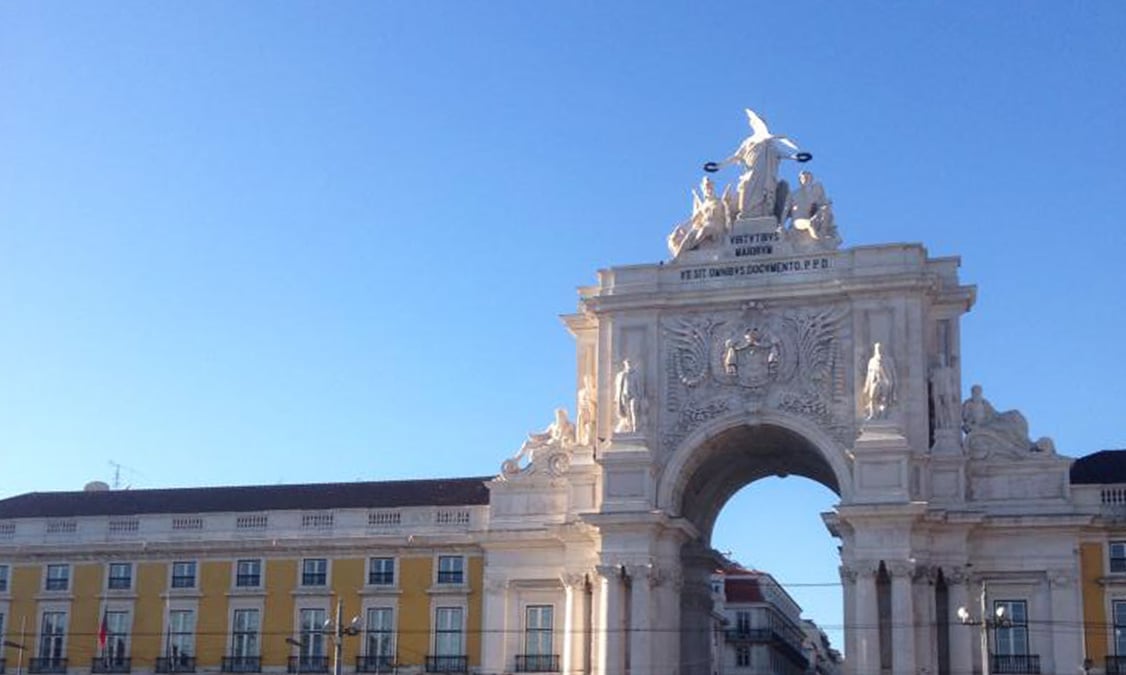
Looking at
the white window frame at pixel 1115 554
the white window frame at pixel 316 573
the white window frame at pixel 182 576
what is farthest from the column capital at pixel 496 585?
the white window frame at pixel 1115 554

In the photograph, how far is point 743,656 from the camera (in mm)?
98312

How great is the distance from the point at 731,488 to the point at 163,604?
2100 cm

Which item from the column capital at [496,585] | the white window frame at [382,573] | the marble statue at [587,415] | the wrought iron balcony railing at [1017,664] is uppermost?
the marble statue at [587,415]

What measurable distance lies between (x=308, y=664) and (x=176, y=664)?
514 centimetres

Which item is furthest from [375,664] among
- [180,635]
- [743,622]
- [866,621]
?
[743,622]

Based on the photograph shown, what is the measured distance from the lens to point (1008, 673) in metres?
52.8

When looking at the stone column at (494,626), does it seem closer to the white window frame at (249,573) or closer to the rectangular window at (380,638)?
the rectangular window at (380,638)

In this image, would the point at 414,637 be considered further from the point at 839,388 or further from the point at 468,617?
the point at 839,388

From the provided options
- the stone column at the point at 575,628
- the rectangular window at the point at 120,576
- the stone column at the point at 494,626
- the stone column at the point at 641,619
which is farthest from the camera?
the rectangular window at the point at 120,576

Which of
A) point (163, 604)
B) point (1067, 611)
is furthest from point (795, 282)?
point (163, 604)

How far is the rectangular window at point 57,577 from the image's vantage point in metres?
63.4

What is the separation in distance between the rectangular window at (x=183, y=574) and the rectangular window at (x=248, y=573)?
1.69 metres

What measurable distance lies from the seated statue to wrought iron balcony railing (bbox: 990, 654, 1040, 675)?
6.31m

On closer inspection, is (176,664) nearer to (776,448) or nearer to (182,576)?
(182,576)
